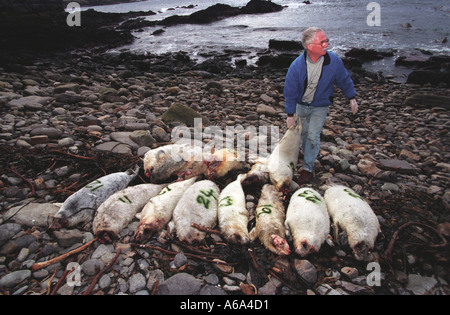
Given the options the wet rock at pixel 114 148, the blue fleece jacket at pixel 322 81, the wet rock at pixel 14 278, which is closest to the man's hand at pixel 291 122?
the blue fleece jacket at pixel 322 81

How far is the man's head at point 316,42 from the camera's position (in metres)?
3.95

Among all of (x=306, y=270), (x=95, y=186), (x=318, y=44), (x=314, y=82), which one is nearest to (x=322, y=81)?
(x=314, y=82)

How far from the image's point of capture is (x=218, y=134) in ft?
23.9

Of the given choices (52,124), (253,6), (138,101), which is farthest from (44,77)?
(253,6)

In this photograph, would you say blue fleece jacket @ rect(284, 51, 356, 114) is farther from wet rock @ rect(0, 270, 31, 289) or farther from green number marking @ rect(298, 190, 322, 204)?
wet rock @ rect(0, 270, 31, 289)

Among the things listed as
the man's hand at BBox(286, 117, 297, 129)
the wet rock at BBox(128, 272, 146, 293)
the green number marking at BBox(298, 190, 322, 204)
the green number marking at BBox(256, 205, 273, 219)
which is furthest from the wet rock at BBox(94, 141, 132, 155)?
the green number marking at BBox(298, 190, 322, 204)

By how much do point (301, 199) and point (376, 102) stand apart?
27.6ft

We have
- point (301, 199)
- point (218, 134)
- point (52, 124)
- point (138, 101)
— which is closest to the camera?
point (301, 199)

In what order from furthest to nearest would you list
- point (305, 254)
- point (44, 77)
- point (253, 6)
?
1. point (253, 6)
2. point (44, 77)
3. point (305, 254)

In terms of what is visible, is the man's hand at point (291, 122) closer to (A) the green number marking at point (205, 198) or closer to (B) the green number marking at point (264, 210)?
(B) the green number marking at point (264, 210)

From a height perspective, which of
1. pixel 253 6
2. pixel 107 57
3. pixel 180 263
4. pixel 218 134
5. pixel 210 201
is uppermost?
pixel 253 6
